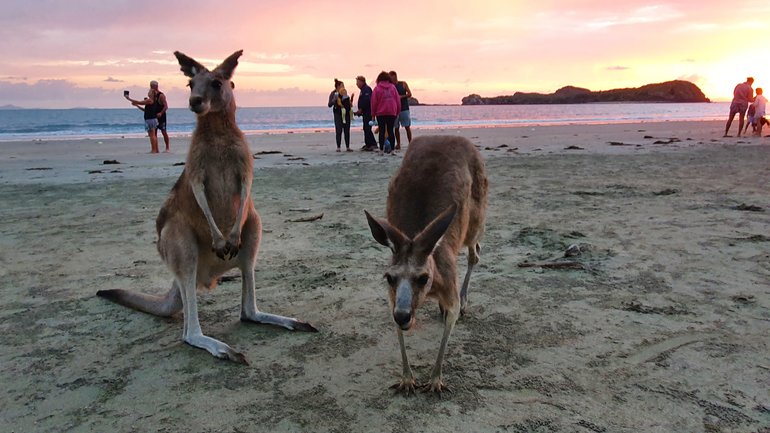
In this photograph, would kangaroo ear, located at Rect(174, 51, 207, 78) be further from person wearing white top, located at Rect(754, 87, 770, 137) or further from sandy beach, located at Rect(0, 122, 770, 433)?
person wearing white top, located at Rect(754, 87, 770, 137)

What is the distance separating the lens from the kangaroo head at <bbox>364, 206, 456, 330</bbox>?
219 cm

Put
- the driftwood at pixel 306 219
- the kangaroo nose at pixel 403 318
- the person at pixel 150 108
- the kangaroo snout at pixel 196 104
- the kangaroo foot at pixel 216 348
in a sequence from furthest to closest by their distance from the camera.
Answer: the person at pixel 150 108 < the driftwood at pixel 306 219 < the kangaroo snout at pixel 196 104 < the kangaroo foot at pixel 216 348 < the kangaroo nose at pixel 403 318

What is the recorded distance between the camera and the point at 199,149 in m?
2.94

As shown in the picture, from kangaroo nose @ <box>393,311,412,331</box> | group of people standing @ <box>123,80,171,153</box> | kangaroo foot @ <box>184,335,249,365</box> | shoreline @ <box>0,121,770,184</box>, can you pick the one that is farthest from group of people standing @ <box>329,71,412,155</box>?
kangaroo nose @ <box>393,311,412,331</box>

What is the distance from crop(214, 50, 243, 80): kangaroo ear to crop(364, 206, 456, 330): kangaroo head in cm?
142

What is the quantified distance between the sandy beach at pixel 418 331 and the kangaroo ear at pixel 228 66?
1.45m

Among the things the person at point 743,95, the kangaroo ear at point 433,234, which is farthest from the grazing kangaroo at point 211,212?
the person at point 743,95

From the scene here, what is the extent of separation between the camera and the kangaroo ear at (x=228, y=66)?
3043 millimetres

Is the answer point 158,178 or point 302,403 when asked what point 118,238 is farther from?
point 158,178

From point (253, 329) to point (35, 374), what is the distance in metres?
1.06

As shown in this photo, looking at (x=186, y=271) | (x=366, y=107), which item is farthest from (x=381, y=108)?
(x=186, y=271)

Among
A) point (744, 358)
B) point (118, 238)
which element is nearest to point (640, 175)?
point (744, 358)

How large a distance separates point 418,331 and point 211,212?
1341mm

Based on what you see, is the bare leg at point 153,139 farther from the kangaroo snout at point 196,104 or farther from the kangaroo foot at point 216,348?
the kangaroo foot at point 216,348
